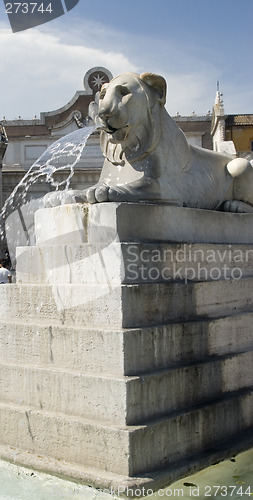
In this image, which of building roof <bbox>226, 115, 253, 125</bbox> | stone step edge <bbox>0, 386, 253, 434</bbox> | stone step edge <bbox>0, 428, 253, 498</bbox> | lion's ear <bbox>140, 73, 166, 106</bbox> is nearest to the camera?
stone step edge <bbox>0, 428, 253, 498</bbox>

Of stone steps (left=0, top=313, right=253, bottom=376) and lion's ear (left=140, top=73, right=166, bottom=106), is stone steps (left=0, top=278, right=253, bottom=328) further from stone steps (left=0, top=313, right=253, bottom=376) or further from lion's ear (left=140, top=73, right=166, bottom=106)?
lion's ear (left=140, top=73, right=166, bottom=106)

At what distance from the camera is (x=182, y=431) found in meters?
4.12

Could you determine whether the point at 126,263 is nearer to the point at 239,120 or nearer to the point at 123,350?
the point at 123,350

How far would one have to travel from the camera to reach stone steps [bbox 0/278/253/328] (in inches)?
160

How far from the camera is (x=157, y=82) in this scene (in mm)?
4887

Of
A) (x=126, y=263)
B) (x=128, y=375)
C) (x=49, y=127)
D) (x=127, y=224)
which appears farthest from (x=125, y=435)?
(x=49, y=127)

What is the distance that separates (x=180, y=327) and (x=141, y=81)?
6.54 ft

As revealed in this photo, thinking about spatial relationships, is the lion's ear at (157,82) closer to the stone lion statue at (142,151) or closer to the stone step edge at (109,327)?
the stone lion statue at (142,151)

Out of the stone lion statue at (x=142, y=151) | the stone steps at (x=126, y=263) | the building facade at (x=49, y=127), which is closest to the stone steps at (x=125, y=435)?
the stone steps at (x=126, y=263)

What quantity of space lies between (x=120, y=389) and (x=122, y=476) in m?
0.53

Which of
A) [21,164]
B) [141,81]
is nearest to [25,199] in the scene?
[21,164]

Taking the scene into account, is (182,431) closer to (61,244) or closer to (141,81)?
(61,244)

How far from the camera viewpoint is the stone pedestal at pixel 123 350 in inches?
154

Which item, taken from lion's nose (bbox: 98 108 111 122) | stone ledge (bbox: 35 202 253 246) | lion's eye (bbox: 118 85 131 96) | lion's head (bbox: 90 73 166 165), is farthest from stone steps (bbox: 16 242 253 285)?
lion's eye (bbox: 118 85 131 96)
